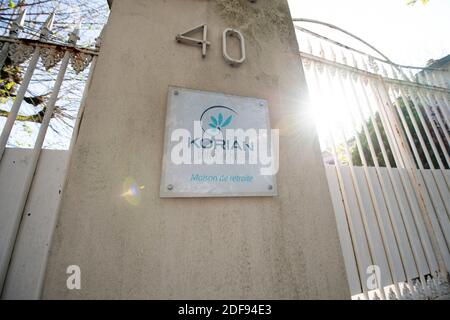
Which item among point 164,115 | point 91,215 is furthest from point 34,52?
point 91,215

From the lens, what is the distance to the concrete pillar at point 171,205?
90 cm

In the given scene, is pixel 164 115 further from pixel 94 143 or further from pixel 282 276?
pixel 282 276

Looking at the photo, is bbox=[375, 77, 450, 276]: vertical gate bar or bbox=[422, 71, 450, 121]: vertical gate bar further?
bbox=[422, 71, 450, 121]: vertical gate bar

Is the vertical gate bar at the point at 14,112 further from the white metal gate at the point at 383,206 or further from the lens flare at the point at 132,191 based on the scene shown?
the white metal gate at the point at 383,206

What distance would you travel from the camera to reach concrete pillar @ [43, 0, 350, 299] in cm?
90

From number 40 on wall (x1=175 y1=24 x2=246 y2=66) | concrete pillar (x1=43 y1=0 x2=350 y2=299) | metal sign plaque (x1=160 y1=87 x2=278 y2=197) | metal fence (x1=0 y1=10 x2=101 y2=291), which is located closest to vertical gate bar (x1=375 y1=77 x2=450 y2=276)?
concrete pillar (x1=43 y1=0 x2=350 y2=299)

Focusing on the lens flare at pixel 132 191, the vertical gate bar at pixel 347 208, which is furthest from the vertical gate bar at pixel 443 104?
the lens flare at pixel 132 191

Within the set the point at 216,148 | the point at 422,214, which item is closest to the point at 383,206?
the point at 422,214

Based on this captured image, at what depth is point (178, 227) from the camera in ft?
3.27

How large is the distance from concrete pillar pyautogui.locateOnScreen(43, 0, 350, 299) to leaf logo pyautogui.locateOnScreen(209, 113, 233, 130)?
0.83 feet

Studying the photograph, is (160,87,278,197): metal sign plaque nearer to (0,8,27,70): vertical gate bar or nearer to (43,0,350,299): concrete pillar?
(43,0,350,299): concrete pillar

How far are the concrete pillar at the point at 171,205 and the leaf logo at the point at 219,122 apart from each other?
25cm
